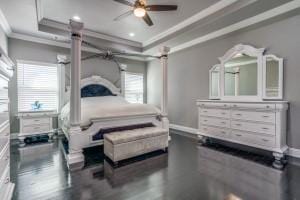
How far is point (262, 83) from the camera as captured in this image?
3777 mm

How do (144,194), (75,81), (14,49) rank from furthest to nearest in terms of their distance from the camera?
(14,49), (75,81), (144,194)

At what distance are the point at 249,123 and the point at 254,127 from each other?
12 cm

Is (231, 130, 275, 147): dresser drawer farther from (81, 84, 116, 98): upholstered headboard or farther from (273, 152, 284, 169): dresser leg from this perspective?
(81, 84, 116, 98): upholstered headboard

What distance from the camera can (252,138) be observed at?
3496mm

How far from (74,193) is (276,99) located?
416 cm

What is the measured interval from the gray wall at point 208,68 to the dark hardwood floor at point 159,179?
1.52m

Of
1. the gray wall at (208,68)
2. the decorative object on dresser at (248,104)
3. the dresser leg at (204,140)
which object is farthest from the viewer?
the dresser leg at (204,140)

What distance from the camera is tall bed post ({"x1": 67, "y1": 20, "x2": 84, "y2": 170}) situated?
10.1ft

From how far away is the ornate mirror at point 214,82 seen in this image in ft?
15.7

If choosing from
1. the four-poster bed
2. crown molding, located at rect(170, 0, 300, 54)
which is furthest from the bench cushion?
crown molding, located at rect(170, 0, 300, 54)

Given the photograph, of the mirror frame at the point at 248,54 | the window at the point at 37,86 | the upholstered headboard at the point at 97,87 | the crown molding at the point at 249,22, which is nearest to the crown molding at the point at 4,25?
the window at the point at 37,86

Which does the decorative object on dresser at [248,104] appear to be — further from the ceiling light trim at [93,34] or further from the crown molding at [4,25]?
the crown molding at [4,25]

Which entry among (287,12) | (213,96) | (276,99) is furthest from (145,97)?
(287,12)

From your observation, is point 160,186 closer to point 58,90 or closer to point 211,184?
point 211,184
